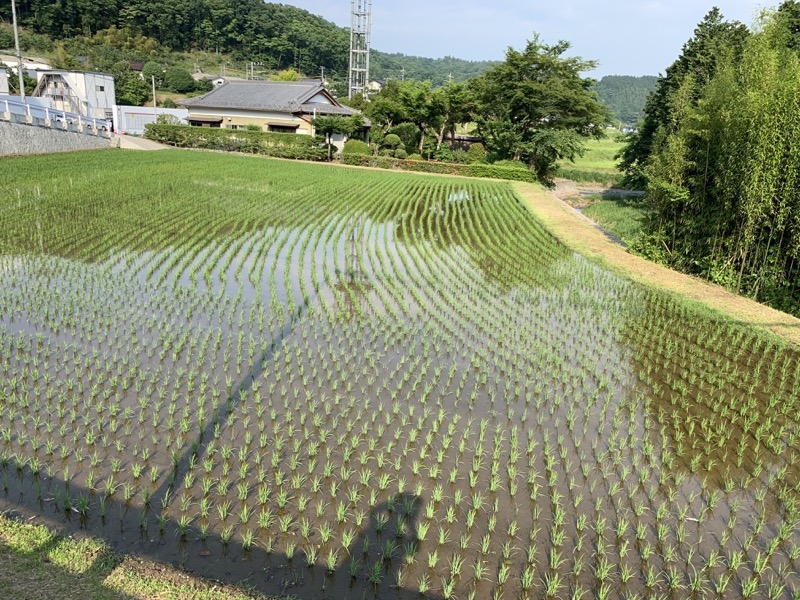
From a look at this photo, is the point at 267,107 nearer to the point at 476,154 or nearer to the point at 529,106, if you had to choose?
the point at 476,154

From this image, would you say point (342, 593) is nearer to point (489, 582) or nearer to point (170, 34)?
point (489, 582)

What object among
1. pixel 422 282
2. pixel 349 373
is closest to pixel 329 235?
pixel 422 282

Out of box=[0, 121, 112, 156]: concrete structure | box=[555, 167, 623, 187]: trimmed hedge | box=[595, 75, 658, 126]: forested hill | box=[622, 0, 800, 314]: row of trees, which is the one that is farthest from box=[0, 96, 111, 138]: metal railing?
box=[595, 75, 658, 126]: forested hill

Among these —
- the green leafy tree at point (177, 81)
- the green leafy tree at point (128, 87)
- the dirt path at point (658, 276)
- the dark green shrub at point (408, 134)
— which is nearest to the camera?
the dirt path at point (658, 276)

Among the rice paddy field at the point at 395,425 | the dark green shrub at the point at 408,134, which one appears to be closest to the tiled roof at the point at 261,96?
the dark green shrub at the point at 408,134

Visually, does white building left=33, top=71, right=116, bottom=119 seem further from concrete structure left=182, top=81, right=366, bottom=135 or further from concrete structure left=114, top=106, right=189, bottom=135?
concrete structure left=182, top=81, right=366, bottom=135

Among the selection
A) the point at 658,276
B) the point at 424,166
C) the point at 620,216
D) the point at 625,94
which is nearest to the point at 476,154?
the point at 424,166

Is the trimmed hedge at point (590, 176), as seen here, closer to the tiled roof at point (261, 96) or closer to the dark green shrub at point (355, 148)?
the dark green shrub at point (355, 148)
